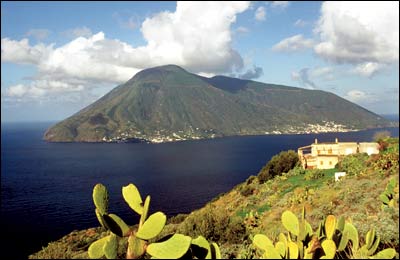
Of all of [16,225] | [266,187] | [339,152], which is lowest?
[16,225]

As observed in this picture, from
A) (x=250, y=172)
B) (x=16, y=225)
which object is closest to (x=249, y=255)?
(x=16, y=225)

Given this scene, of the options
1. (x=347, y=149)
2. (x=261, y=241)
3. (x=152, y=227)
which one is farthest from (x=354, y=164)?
(x=152, y=227)

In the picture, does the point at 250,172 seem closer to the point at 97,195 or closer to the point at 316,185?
the point at 316,185

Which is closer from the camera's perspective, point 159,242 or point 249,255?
point 159,242

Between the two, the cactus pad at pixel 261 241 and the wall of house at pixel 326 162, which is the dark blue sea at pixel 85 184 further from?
the cactus pad at pixel 261 241

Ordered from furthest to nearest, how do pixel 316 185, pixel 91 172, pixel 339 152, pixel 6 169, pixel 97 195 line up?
pixel 6 169 → pixel 91 172 → pixel 339 152 → pixel 316 185 → pixel 97 195

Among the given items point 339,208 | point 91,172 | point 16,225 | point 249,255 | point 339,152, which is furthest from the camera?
point 91,172

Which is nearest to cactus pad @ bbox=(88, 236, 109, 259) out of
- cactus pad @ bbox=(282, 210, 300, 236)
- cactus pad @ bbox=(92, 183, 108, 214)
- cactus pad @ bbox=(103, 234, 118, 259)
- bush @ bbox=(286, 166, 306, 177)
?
cactus pad @ bbox=(103, 234, 118, 259)
